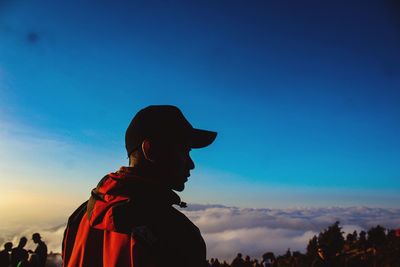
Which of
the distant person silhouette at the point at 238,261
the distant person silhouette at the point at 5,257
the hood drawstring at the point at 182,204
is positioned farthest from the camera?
the distant person silhouette at the point at 238,261

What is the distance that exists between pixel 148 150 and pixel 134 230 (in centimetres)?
51

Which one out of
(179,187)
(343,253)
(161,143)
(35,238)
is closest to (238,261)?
(35,238)

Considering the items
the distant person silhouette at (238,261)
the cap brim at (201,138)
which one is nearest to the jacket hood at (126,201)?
the cap brim at (201,138)

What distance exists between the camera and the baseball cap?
188 centimetres

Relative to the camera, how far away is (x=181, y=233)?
4.95 feet

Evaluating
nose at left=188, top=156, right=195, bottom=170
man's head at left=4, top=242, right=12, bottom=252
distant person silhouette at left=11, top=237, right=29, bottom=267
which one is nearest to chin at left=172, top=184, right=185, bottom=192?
nose at left=188, top=156, right=195, bottom=170

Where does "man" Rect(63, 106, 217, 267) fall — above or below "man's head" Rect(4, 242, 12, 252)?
above

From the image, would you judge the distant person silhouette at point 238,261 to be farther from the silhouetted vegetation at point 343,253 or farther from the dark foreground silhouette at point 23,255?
the dark foreground silhouette at point 23,255

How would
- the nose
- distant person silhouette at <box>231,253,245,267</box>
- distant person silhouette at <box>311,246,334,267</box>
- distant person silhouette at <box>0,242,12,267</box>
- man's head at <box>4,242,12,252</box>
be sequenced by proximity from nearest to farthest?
1. the nose
2. distant person silhouette at <box>311,246,334,267</box>
3. distant person silhouette at <box>0,242,12,267</box>
4. man's head at <box>4,242,12,252</box>
5. distant person silhouette at <box>231,253,245,267</box>

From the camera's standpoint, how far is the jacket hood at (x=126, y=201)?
4.88 feet

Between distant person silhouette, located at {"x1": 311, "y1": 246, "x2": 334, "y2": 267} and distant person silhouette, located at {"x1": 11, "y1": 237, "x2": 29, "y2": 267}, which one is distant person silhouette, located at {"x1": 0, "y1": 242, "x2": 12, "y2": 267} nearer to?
distant person silhouette, located at {"x1": 11, "y1": 237, "x2": 29, "y2": 267}

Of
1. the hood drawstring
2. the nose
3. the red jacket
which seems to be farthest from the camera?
the nose

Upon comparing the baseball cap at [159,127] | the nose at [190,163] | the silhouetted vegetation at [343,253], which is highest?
the baseball cap at [159,127]

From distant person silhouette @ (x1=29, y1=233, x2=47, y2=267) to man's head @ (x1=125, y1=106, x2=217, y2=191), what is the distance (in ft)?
31.5
